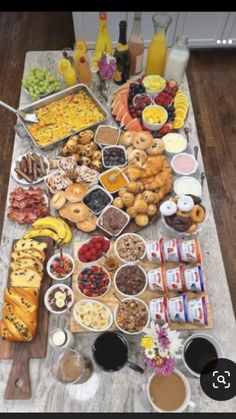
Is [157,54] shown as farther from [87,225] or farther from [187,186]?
[87,225]

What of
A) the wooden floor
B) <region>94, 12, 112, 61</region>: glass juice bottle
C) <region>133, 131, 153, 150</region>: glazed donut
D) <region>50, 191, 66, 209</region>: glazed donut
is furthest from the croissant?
<region>94, 12, 112, 61</region>: glass juice bottle

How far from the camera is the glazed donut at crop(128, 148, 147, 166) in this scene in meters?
1.51

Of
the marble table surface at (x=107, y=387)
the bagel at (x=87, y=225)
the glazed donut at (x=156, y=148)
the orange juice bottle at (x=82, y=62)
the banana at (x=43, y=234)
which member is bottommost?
the marble table surface at (x=107, y=387)

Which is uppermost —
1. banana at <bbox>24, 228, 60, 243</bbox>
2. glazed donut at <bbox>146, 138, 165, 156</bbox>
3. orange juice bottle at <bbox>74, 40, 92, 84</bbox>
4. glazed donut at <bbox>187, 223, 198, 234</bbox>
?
orange juice bottle at <bbox>74, 40, 92, 84</bbox>

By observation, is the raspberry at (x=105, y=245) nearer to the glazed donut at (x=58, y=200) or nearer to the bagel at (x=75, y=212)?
the bagel at (x=75, y=212)

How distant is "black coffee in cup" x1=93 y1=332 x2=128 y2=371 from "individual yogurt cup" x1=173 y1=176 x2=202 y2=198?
644 mm

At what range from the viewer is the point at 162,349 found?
112 cm

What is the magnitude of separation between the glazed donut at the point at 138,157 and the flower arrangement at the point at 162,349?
70cm

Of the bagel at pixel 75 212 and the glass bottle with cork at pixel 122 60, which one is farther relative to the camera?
the glass bottle with cork at pixel 122 60

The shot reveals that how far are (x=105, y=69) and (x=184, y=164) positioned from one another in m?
0.59

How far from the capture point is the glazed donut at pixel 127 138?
1588mm

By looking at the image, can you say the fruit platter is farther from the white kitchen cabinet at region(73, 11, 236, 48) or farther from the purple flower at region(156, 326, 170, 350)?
the purple flower at region(156, 326, 170, 350)

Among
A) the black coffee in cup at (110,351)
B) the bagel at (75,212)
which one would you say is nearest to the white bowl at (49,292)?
the black coffee in cup at (110,351)
